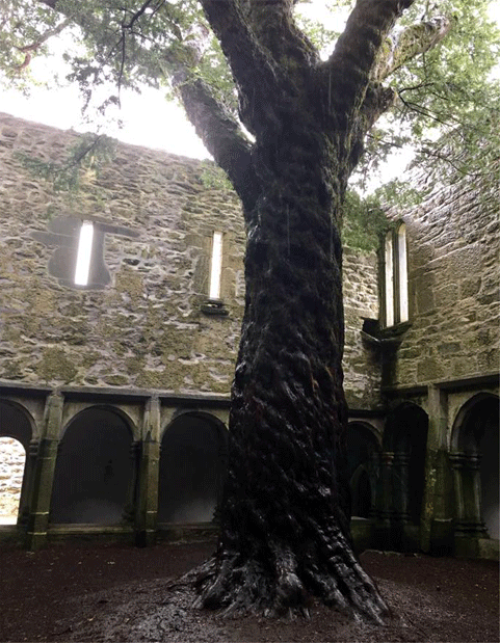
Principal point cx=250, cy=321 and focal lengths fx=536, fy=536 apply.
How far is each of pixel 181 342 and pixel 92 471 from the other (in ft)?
9.80

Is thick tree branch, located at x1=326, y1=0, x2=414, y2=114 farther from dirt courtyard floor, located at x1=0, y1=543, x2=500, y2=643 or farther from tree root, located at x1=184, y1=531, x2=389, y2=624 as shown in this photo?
dirt courtyard floor, located at x1=0, y1=543, x2=500, y2=643

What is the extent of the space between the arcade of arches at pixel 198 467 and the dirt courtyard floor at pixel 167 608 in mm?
832

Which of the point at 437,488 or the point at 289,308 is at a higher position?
the point at 289,308

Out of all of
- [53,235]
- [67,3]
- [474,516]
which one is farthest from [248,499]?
[53,235]

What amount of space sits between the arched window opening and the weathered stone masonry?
179cm

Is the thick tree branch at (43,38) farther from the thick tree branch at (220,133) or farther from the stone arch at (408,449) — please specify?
the stone arch at (408,449)

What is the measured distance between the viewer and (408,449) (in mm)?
7391

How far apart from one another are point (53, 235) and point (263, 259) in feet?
13.5

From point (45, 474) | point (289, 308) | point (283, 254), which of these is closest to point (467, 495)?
point (289, 308)

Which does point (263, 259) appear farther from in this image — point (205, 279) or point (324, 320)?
point (205, 279)

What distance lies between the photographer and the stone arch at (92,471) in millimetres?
8203

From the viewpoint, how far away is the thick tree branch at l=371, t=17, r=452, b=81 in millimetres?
4406

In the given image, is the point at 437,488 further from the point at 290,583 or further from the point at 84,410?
the point at 84,410

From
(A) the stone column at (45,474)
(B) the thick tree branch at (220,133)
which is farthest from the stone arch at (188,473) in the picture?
(B) the thick tree branch at (220,133)
